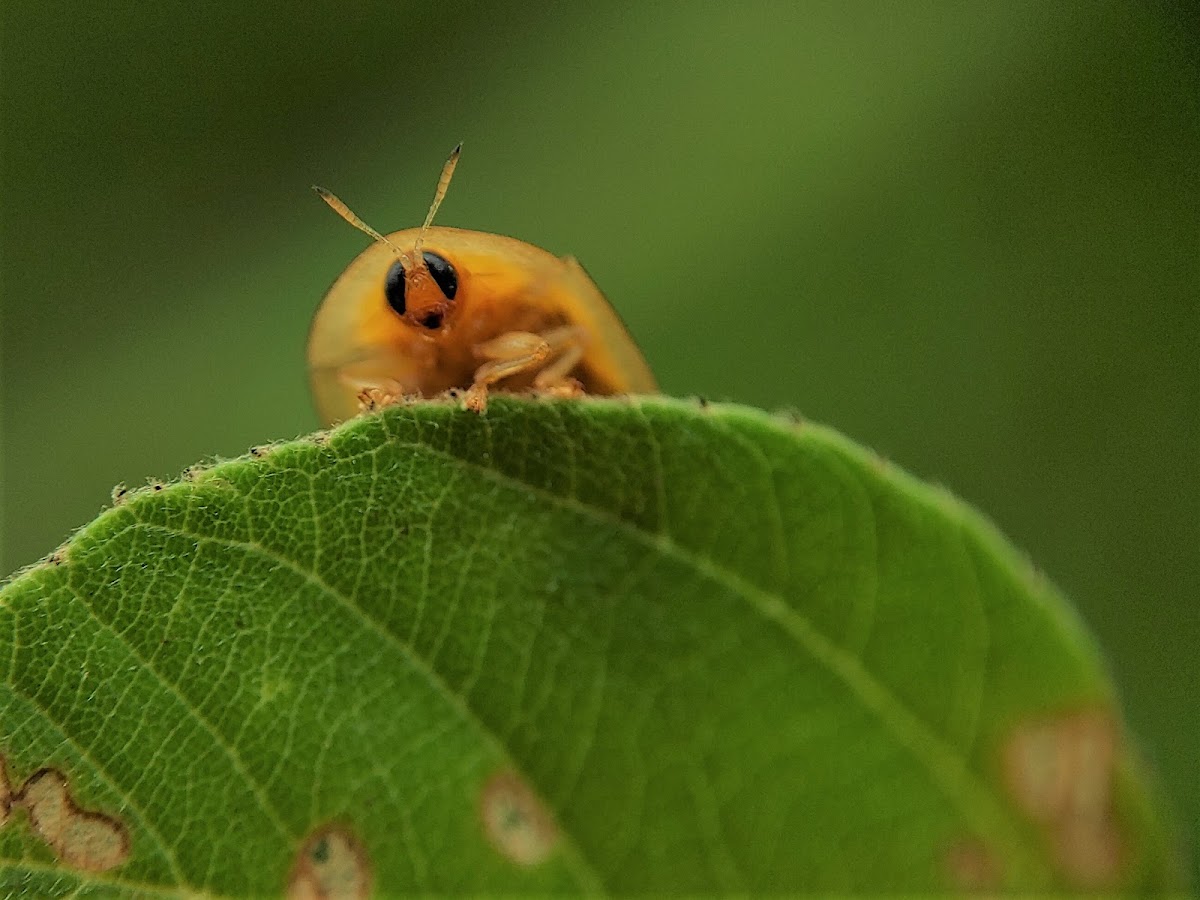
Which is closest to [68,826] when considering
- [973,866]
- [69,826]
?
[69,826]

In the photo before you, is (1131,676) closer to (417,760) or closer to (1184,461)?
(1184,461)

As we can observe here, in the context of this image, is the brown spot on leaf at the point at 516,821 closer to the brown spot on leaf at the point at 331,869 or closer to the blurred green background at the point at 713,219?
the brown spot on leaf at the point at 331,869

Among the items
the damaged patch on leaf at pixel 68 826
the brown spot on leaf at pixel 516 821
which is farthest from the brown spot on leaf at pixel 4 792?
the brown spot on leaf at pixel 516 821

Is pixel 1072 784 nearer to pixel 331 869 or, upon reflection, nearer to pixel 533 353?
pixel 331 869

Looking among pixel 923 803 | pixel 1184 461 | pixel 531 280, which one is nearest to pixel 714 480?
pixel 923 803

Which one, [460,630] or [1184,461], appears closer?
[460,630]

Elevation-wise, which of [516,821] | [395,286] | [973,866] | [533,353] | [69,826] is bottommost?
[973,866]
